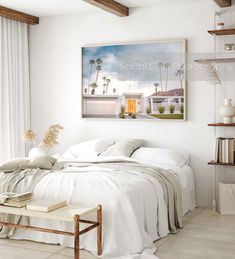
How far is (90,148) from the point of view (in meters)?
5.73

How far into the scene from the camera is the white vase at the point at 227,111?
5.16 m

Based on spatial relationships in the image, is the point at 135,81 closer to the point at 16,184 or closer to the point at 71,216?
the point at 16,184

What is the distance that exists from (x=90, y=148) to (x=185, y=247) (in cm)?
215

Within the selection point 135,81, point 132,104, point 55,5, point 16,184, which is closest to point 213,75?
point 135,81

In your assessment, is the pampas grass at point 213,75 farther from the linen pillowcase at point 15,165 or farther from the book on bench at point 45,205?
the book on bench at point 45,205

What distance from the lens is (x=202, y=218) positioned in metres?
5.00

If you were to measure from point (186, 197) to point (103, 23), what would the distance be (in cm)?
257

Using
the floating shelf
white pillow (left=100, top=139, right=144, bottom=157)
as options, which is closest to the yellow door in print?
white pillow (left=100, top=139, right=144, bottom=157)

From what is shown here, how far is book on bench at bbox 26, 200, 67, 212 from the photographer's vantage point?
3578 mm

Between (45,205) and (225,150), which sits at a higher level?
(225,150)

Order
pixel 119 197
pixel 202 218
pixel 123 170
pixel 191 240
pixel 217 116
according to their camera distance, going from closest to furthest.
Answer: pixel 119 197 < pixel 191 240 < pixel 123 170 < pixel 202 218 < pixel 217 116

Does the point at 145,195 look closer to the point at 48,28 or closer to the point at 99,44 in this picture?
the point at 99,44

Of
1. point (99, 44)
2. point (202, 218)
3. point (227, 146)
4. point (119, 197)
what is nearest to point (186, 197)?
point (202, 218)

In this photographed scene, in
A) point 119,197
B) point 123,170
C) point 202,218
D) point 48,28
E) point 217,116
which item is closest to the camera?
point 119,197
